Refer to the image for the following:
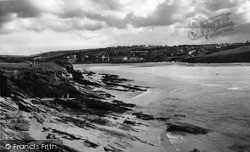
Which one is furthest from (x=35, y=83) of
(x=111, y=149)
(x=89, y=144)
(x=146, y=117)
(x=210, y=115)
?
(x=210, y=115)

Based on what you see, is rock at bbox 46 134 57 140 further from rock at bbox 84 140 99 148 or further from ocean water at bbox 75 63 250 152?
ocean water at bbox 75 63 250 152

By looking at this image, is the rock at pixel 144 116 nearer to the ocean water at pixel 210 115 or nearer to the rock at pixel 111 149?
the ocean water at pixel 210 115

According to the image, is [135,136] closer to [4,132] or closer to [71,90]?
[4,132]

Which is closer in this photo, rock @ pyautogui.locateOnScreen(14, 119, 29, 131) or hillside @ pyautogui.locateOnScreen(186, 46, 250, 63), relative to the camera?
rock @ pyautogui.locateOnScreen(14, 119, 29, 131)

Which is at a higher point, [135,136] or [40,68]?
[40,68]

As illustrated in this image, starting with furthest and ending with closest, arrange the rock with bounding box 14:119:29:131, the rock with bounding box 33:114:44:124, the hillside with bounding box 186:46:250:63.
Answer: the hillside with bounding box 186:46:250:63 < the rock with bounding box 33:114:44:124 < the rock with bounding box 14:119:29:131

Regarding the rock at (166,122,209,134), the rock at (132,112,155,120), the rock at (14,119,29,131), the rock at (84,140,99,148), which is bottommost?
the rock at (166,122,209,134)

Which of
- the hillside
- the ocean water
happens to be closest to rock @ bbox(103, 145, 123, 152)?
the ocean water

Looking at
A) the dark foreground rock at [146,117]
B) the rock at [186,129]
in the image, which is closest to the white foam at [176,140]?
the rock at [186,129]

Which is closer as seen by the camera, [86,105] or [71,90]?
[86,105]

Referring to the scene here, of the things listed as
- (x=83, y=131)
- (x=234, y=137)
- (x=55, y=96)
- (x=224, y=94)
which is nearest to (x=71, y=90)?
(x=55, y=96)

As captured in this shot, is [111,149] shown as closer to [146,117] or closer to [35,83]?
[146,117]
